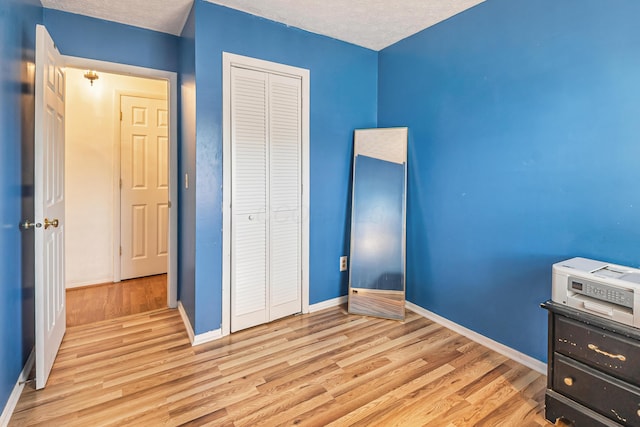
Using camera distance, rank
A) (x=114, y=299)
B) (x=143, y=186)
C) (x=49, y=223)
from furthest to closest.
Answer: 1. (x=143, y=186)
2. (x=114, y=299)
3. (x=49, y=223)

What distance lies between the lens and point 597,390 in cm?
149

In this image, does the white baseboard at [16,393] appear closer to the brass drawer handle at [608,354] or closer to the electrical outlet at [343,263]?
the electrical outlet at [343,263]

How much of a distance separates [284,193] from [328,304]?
115 centimetres

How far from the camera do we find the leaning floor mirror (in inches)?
115

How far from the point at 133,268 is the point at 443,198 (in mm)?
3597

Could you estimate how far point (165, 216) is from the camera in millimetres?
4145

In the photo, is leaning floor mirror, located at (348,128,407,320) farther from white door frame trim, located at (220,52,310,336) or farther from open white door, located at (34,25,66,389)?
open white door, located at (34,25,66,389)

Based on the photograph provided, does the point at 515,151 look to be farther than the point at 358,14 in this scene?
No

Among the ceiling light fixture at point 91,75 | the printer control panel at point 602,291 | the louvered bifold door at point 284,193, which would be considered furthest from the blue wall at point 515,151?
the ceiling light fixture at point 91,75

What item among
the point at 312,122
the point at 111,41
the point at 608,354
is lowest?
the point at 608,354

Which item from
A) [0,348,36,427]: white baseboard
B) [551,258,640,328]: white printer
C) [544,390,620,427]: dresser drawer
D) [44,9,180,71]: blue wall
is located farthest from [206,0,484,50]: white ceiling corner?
[0,348,36,427]: white baseboard

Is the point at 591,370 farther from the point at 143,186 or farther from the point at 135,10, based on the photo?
the point at 143,186

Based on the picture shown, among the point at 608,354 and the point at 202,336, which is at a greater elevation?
the point at 608,354

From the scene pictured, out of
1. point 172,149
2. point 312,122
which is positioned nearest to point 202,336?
point 172,149
